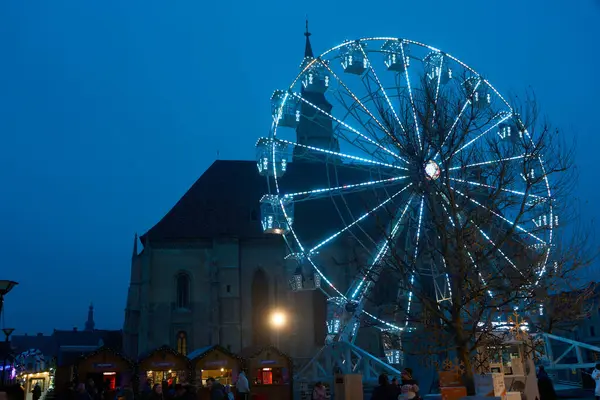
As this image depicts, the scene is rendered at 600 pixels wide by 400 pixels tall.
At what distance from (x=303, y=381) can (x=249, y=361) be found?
2.64 meters

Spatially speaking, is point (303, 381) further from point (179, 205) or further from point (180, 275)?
point (179, 205)

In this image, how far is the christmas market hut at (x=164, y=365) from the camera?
78.7 feet

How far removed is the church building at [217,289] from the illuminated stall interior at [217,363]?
6759 millimetres

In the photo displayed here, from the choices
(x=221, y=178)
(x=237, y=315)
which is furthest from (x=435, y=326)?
(x=221, y=178)

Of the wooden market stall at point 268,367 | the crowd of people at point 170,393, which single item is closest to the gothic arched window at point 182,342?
the wooden market stall at point 268,367

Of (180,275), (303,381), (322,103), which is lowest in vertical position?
(303,381)

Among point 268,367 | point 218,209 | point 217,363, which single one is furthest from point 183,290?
Result: point 268,367

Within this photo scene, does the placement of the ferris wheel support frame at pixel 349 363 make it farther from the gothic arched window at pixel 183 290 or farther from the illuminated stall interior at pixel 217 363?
the gothic arched window at pixel 183 290

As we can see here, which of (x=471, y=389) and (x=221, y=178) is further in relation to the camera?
(x=221, y=178)

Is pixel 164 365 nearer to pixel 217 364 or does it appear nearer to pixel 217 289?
pixel 217 364

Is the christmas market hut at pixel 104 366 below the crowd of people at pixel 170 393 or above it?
above

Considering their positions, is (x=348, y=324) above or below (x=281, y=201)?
below

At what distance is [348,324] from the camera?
22531mm

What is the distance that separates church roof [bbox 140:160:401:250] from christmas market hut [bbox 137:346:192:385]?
401 inches
